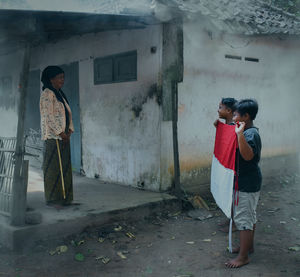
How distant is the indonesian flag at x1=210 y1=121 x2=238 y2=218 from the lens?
370 centimetres

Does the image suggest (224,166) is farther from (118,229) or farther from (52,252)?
(52,252)

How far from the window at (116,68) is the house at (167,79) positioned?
0.7 inches

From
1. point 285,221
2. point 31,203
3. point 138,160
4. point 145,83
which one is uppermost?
point 145,83

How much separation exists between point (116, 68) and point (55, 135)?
7.52ft

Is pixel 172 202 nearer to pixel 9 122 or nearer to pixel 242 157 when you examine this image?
pixel 242 157

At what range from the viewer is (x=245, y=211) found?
365 centimetres

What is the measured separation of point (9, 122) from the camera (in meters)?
10.5

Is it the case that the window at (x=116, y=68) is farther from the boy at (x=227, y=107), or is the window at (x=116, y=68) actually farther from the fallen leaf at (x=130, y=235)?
the fallen leaf at (x=130, y=235)

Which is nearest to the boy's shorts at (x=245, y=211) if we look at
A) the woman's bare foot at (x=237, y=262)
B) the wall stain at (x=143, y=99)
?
the woman's bare foot at (x=237, y=262)

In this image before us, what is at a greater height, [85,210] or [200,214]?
[85,210]

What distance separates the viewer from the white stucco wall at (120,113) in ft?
19.5

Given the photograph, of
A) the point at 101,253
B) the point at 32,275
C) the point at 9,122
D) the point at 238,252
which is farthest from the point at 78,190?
the point at 9,122

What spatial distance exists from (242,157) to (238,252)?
4.04 ft

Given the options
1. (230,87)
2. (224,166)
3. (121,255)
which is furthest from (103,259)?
(230,87)
